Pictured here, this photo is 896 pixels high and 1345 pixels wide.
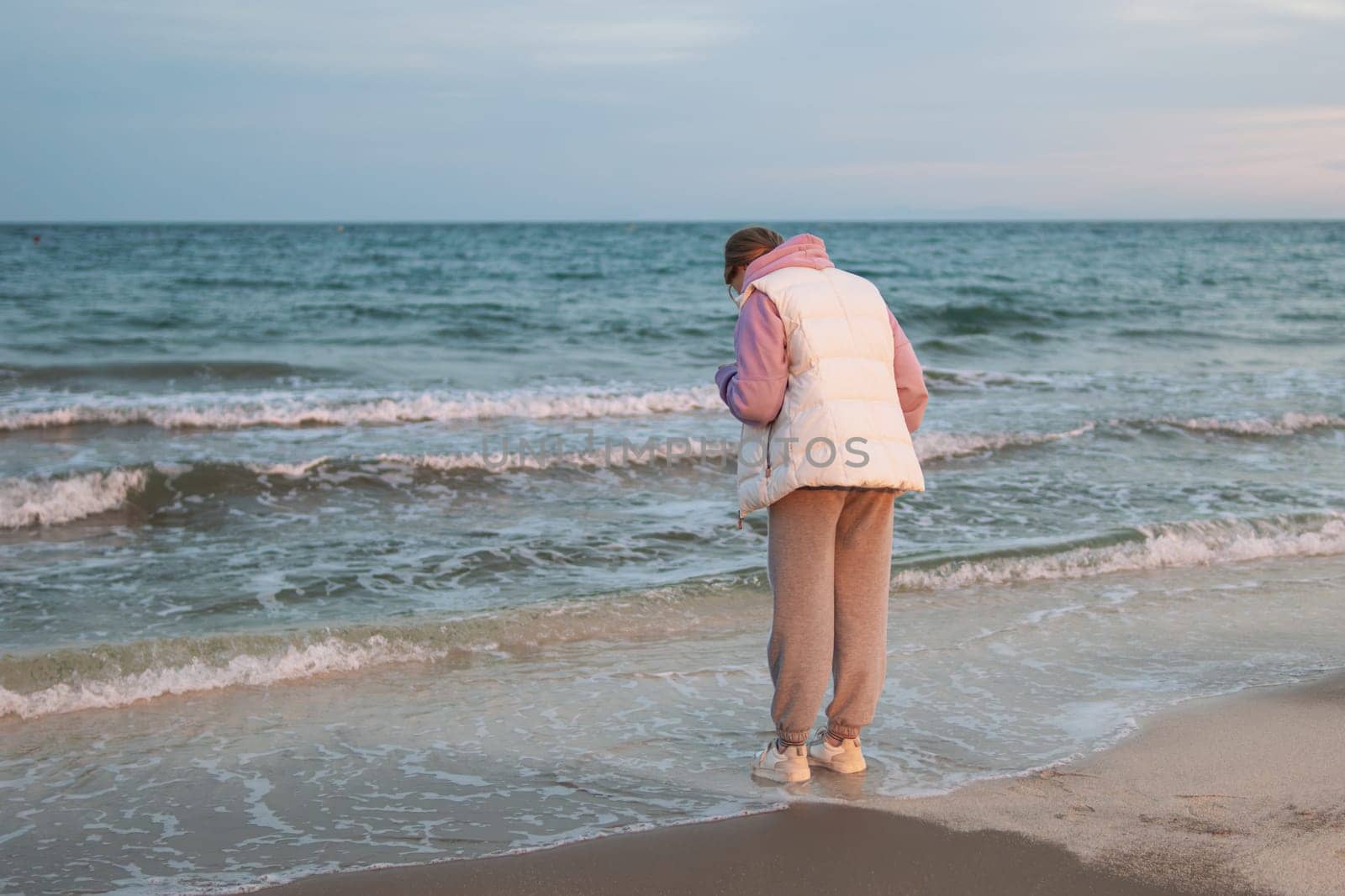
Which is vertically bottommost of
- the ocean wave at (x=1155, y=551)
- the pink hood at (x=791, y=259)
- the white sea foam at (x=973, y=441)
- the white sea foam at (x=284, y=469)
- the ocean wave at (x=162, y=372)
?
the ocean wave at (x=1155, y=551)

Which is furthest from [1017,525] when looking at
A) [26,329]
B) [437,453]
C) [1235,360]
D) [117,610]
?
[26,329]

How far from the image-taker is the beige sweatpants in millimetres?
3383

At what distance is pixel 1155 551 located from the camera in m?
6.91

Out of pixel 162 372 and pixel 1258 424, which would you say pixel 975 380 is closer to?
pixel 1258 424

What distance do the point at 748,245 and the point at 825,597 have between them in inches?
42.7

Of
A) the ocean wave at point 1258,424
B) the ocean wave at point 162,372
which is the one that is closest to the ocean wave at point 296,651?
the ocean wave at point 1258,424

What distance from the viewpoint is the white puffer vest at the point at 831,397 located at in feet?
10.6

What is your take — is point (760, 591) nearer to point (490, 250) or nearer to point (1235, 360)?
point (1235, 360)

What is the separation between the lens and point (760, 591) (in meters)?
6.18

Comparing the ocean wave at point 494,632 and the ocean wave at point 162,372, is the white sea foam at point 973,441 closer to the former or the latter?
the ocean wave at point 494,632

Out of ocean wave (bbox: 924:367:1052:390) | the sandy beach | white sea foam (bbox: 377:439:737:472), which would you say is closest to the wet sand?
the sandy beach

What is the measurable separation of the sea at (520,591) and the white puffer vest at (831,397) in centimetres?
102

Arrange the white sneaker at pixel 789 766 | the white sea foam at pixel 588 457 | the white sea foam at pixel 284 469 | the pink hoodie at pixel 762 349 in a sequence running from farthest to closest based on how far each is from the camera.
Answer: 1. the white sea foam at pixel 588 457
2. the white sea foam at pixel 284 469
3. the white sneaker at pixel 789 766
4. the pink hoodie at pixel 762 349

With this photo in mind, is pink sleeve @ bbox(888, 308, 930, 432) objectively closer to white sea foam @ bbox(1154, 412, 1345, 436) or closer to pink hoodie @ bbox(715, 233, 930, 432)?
pink hoodie @ bbox(715, 233, 930, 432)
